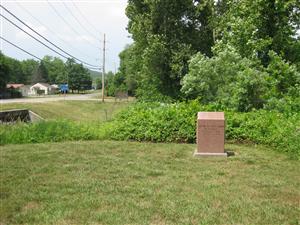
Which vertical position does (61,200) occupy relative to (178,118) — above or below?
below

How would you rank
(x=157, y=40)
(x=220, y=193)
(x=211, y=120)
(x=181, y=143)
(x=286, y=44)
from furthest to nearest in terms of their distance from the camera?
(x=157, y=40) → (x=286, y=44) → (x=181, y=143) → (x=211, y=120) → (x=220, y=193)

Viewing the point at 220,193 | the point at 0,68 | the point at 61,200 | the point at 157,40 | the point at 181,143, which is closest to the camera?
the point at 61,200

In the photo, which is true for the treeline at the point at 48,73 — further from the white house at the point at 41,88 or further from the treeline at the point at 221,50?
the treeline at the point at 221,50

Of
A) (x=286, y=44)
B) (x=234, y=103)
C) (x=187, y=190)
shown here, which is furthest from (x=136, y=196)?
(x=286, y=44)

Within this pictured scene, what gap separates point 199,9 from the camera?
28.8m

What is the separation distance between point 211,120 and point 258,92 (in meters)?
5.55

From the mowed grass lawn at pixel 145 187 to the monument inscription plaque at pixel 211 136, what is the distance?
0.40 m

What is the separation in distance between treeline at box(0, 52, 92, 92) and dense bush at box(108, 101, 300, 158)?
6081cm

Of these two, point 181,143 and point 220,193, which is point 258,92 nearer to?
point 181,143

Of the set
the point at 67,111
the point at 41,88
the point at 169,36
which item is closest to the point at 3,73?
the point at 67,111

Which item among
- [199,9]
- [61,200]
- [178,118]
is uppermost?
[199,9]

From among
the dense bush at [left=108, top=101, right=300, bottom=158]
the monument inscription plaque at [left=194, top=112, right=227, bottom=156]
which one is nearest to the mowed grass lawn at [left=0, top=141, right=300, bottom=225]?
the monument inscription plaque at [left=194, top=112, right=227, bottom=156]

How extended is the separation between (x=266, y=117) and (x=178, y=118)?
2.60m

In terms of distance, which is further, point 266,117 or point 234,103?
point 234,103
